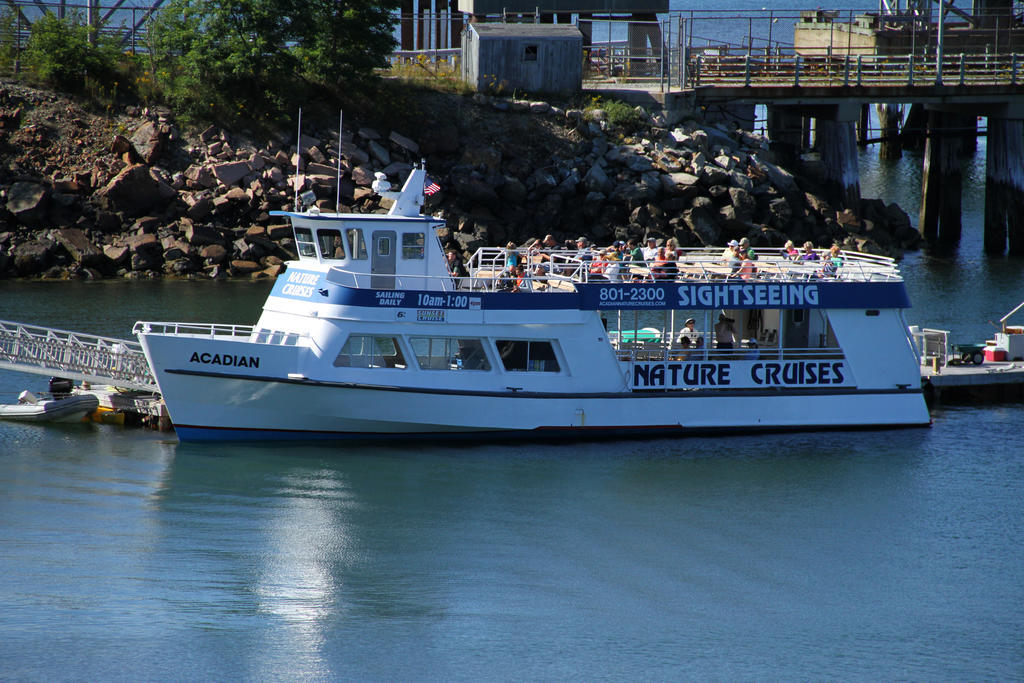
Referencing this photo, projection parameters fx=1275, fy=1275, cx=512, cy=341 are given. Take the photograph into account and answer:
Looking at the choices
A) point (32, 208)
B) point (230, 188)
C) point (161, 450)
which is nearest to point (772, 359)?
point (161, 450)

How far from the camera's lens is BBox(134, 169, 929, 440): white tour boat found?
74.5 feet

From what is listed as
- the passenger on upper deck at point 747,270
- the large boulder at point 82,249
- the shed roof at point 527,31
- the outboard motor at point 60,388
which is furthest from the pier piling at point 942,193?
the outboard motor at point 60,388

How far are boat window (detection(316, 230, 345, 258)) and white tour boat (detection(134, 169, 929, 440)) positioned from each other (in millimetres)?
26

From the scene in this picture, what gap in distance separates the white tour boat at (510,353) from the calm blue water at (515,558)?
0.63m

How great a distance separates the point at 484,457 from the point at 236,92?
2673 centimetres

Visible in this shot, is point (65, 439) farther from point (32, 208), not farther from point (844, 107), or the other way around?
point (844, 107)

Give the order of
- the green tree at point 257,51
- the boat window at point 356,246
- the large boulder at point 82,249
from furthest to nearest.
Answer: the green tree at point 257,51, the large boulder at point 82,249, the boat window at point 356,246

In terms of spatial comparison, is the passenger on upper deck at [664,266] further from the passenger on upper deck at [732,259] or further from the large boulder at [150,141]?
the large boulder at [150,141]

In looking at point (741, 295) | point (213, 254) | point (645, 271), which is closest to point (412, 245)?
point (645, 271)

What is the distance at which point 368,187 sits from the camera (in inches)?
1689

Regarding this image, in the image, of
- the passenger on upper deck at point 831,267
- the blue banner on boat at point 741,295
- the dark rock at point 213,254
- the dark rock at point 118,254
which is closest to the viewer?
the blue banner on boat at point 741,295

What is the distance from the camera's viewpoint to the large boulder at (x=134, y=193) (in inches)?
1635

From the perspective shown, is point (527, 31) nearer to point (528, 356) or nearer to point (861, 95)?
point (861, 95)

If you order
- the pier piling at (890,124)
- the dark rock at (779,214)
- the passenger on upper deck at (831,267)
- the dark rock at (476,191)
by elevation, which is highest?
the pier piling at (890,124)
